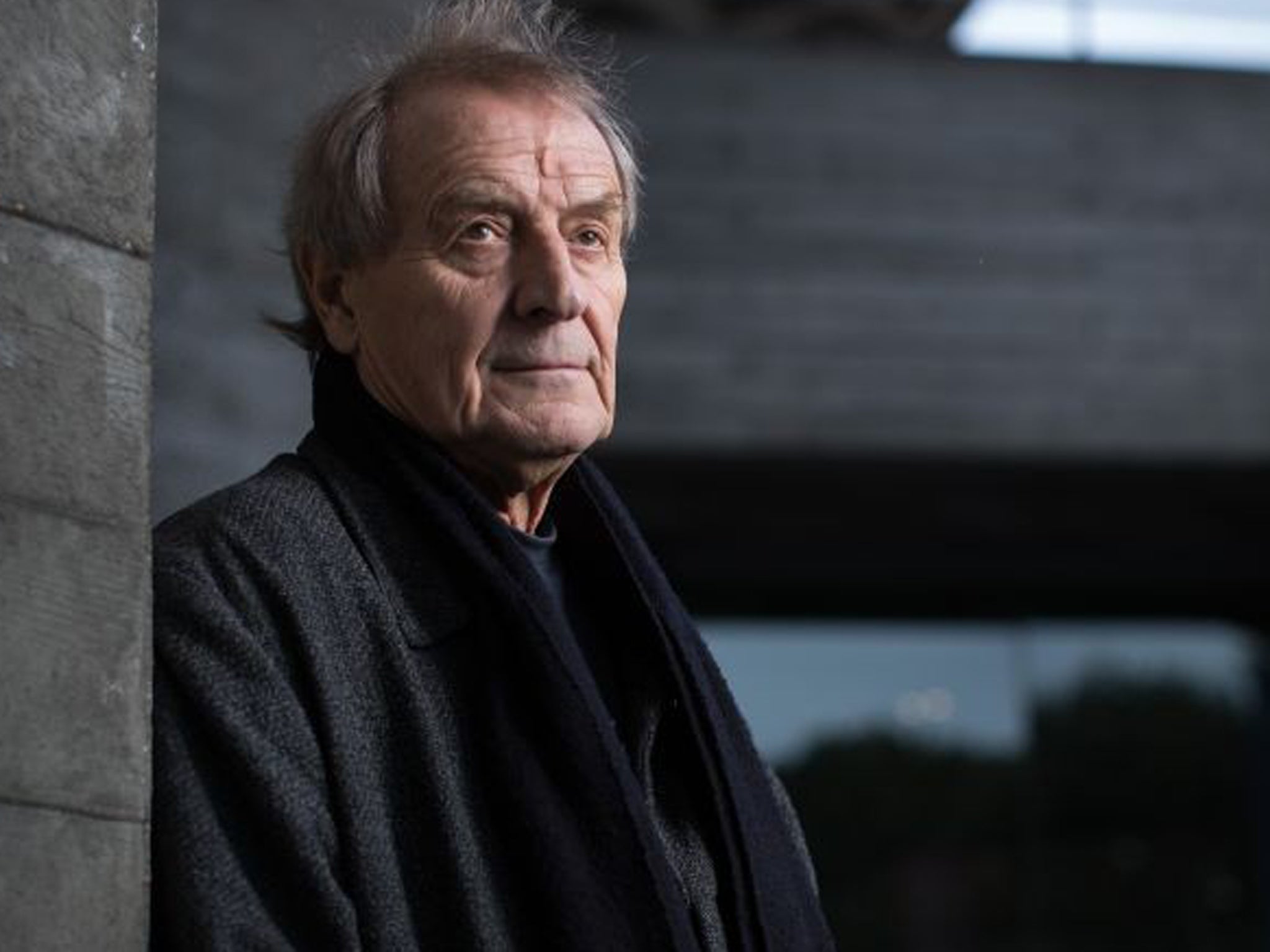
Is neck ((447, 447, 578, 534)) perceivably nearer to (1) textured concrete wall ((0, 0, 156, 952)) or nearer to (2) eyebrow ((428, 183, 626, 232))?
(2) eyebrow ((428, 183, 626, 232))

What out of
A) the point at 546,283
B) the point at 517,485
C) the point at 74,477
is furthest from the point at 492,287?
the point at 74,477

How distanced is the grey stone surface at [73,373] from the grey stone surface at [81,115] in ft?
0.10

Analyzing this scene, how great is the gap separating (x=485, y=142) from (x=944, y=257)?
871cm

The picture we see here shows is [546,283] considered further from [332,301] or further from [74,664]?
[74,664]

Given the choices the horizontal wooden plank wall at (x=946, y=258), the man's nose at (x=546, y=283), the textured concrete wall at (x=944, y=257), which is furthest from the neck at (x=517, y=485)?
the horizontal wooden plank wall at (x=946, y=258)

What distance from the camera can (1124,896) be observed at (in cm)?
1373

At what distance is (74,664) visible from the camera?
229cm

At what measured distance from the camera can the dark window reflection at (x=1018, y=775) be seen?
13469 millimetres

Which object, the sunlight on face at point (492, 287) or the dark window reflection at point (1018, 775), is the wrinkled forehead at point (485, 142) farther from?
the dark window reflection at point (1018, 775)

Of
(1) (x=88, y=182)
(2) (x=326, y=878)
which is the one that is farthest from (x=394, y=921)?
(1) (x=88, y=182)

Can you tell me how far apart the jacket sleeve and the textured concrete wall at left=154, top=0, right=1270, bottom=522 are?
838cm

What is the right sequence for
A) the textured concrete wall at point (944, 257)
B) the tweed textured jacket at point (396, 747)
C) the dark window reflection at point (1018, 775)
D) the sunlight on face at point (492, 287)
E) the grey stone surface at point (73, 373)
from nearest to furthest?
the grey stone surface at point (73, 373)
the tweed textured jacket at point (396, 747)
the sunlight on face at point (492, 287)
the textured concrete wall at point (944, 257)
the dark window reflection at point (1018, 775)

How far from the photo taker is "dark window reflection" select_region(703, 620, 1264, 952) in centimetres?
1347

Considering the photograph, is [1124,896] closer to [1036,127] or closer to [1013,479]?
[1013,479]
